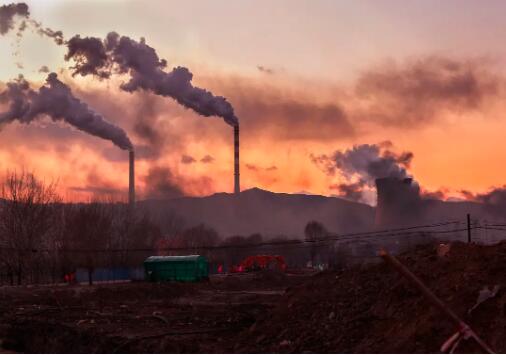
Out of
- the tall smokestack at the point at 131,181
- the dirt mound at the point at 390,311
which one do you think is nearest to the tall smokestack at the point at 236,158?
the tall smokestack at the point at 131,181

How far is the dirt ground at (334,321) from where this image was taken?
42.9 feet

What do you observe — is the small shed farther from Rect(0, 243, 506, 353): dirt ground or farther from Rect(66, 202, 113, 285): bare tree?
Rect(0, 243, 506, 353): dirt ground

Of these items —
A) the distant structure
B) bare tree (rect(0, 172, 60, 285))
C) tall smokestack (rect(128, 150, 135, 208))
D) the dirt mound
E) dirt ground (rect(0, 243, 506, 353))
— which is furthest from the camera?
the distant structure

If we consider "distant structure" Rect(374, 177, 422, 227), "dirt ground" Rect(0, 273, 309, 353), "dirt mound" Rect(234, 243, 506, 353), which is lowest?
Answer: "dirt ground" Rect(0, 273, 309, 353)

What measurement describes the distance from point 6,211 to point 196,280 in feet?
67.1

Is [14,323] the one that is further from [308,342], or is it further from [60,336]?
[308,342]

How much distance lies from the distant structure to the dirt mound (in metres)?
100

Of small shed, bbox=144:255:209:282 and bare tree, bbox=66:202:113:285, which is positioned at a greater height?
bare tree, bbox=66:202:113:285

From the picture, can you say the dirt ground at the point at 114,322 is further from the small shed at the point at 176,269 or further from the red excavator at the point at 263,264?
the red excavator at the point at 263,264

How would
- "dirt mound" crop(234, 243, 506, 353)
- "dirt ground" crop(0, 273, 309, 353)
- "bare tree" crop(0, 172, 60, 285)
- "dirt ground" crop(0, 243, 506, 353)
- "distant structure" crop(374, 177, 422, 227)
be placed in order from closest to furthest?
1. "dirt mound" crop(234, 243, 506, 353)
2. "dirt ground" crop(0, 243, 506, 353)
3. "dirt ground" crop(0, 273, 309, 353)
4. "bare tree" crop(0, 172, 60, 285)
5. "distant structure" crop(374, 177, 422, 227)

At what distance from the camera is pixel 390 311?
15.2 metres

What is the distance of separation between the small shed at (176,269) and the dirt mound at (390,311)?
3367 centimetres

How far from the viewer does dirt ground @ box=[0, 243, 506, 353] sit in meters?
13.1

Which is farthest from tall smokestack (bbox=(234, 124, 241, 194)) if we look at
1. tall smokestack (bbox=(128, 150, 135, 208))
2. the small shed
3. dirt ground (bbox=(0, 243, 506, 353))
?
dirt ground (bbox=(0, 243, 506, 353))
